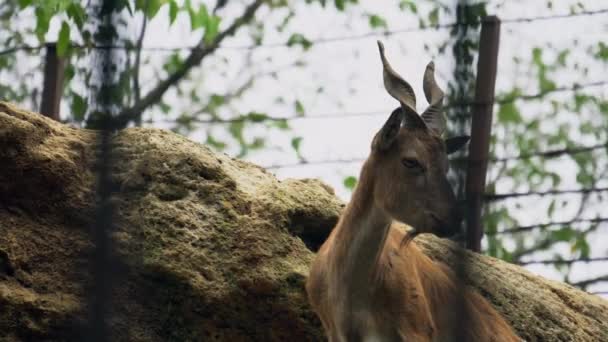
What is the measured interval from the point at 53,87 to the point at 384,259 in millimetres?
2722

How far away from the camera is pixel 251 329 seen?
21.1 ft

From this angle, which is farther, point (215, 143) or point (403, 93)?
point (215, 143)

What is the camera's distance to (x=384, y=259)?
6.37 metres

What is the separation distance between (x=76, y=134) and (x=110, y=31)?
16.3ft

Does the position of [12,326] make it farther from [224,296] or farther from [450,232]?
[450,232]

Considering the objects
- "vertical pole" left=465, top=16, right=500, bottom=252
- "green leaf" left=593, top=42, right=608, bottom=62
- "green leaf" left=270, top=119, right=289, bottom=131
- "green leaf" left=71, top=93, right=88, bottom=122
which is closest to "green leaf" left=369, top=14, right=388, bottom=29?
"green leaf" left=270, top=119, right=289, bottom=131

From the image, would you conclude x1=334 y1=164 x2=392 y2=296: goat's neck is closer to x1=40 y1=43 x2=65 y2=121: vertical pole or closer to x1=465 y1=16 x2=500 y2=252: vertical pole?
x1=465 y1=16 x2=500 y2=252: vertical pole

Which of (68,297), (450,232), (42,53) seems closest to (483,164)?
(450,232)

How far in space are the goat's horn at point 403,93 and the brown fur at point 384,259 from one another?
0.09 metres

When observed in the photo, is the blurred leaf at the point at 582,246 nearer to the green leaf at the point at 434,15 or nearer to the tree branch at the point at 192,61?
the green leaf at the point at 434,15

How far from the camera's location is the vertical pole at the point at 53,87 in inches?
296

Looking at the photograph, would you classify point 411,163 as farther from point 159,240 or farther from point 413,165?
point 159,240

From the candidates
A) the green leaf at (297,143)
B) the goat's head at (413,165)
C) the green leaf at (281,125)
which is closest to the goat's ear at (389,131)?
the goat's head at (413,165)

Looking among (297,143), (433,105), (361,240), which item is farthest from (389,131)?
(297,143)
